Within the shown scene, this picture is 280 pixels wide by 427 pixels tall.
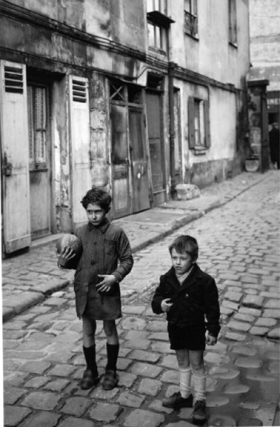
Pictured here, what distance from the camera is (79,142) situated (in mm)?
8445

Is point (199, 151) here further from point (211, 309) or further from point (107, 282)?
point (211, 309)

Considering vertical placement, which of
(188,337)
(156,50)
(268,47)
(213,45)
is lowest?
(188,337)

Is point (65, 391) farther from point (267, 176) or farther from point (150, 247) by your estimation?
point (267, 176)

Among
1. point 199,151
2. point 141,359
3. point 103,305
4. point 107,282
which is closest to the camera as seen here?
point 107,282

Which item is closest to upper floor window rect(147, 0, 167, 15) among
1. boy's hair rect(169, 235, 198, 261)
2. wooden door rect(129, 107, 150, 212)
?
wooden door rect(129, 107, 150, 212)

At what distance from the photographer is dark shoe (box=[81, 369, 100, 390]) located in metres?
3.28

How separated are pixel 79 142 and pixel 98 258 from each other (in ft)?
17.8

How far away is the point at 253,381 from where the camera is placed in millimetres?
3420

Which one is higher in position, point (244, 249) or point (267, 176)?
point (267, 176)

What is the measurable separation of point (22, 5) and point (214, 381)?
575 cm

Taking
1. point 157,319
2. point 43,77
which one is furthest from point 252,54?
point 157,319

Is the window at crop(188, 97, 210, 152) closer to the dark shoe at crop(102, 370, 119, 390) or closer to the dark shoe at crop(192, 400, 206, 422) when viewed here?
the dark shoe at crop(102, 370, 119, 390)

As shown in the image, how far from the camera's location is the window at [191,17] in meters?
13.7

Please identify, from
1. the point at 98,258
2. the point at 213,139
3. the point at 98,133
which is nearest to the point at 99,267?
the point at 98,258
